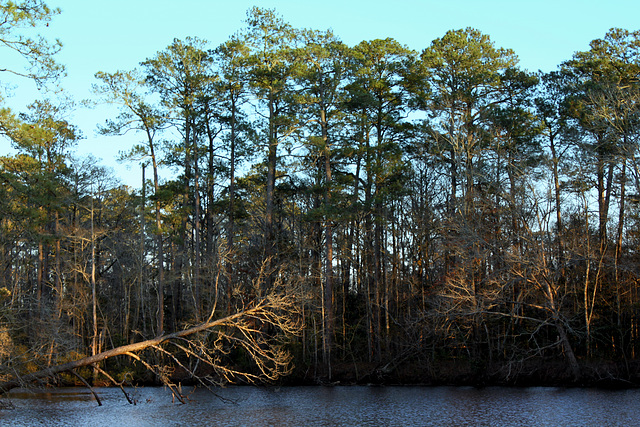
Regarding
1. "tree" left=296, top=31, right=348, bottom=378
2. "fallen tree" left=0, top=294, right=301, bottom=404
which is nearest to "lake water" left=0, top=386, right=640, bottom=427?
"fallen tree" left=0, top=294, right=301, bottom=404

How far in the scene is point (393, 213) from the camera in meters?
34.3

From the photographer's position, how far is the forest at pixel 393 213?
26.0m

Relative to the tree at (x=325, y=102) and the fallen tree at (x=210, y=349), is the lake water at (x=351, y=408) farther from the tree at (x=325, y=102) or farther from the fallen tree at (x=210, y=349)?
the tree at (x=325, y=102)

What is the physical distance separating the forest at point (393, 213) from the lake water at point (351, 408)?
231cm

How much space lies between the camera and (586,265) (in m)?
27.6

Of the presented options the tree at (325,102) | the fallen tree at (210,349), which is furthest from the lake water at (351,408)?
the tree at (325,102)

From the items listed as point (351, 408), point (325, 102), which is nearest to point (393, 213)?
point (325, 102)

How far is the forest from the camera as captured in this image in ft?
85.4

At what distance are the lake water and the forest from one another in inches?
90.9

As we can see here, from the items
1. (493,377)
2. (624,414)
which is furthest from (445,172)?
(624,414)

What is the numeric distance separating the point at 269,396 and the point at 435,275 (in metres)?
12.1

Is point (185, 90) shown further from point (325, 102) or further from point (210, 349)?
point (210, 349)

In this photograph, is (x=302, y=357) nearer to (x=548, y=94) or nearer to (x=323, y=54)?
(x=323, y=54)

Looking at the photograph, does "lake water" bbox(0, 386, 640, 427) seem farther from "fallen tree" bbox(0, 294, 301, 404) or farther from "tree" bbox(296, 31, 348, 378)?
"tree" bbox(296, 31, 348, 378)
